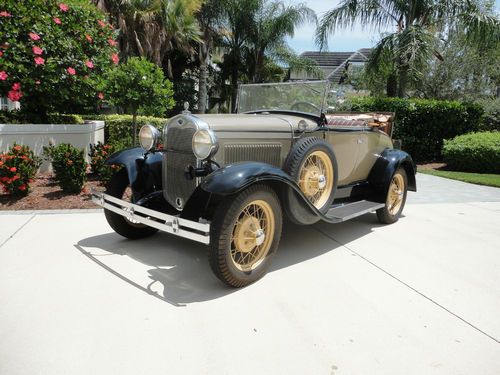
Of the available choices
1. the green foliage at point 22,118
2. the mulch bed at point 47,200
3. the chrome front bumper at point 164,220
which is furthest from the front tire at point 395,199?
the green foliage at point 22,118

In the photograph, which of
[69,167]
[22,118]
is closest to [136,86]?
[69,167]

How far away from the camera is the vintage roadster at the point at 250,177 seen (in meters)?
2.88

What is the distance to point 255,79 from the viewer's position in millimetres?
18938

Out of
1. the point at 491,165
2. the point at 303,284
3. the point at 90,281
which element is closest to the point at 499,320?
the point at 303,284

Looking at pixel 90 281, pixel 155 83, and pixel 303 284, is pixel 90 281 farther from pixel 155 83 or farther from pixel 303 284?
pixel 155 83

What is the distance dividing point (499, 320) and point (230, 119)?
104 inches

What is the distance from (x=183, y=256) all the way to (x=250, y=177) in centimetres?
125

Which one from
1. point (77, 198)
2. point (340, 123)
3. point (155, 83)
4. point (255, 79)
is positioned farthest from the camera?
point (255, 79)

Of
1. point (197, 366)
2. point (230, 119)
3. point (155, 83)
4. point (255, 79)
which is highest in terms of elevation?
point (255, 79)

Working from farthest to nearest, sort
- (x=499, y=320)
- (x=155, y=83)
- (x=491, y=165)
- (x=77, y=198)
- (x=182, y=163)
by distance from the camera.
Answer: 1. (x=491, y=165)
2. (x=155, y=83)
3. (x=77, y=198)
4. (x=182, y=163)
5. (x=499, y=320)

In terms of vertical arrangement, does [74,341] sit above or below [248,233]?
below

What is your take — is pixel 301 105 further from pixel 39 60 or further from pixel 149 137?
pixel 39 60

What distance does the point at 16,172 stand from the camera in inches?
203

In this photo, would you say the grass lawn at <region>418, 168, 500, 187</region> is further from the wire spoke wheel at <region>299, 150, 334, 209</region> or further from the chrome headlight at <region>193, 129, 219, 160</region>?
the chrome headlight at <region>193, 129, 219, 160</region>
